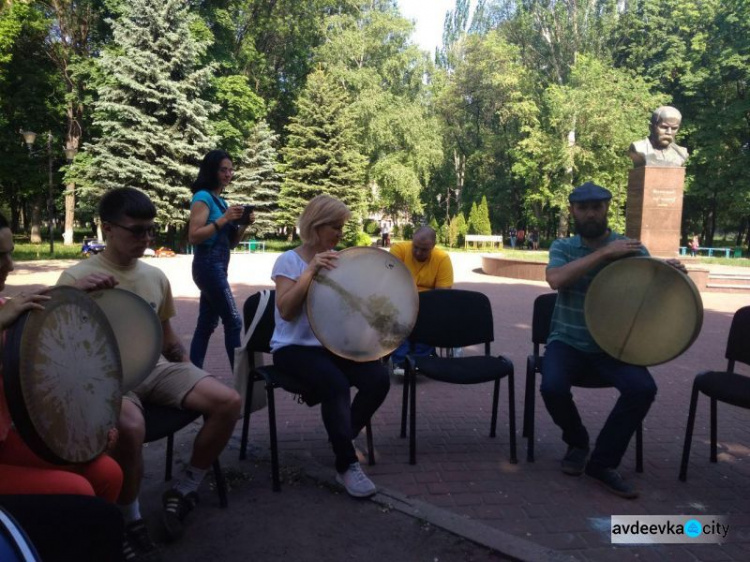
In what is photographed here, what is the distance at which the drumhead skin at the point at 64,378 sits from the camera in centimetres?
169

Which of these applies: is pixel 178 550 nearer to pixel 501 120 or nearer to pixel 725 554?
pixel 725 554

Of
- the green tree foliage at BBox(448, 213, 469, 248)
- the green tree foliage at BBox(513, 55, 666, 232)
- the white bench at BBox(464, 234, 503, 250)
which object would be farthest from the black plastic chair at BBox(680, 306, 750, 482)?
the green tree foliage at BBox(448, 213, 469, 248)

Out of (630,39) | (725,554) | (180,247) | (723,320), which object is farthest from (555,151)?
(725,554)

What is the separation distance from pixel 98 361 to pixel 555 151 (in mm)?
32366

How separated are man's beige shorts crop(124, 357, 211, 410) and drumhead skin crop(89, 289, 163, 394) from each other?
153 mm

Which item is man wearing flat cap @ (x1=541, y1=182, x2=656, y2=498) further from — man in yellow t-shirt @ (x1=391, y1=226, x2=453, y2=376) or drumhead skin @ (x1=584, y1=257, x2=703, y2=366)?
man in yellow t-shirt @ (x1=391, y1=226, x2=453, y2=376)

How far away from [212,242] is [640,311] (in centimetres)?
312

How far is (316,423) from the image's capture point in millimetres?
4379

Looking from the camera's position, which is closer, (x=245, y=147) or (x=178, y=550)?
(x=178, y=550)

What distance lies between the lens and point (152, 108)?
82.3 feet

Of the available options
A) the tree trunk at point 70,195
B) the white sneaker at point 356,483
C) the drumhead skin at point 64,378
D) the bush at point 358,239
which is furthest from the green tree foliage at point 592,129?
the drumhead skin at point 64,378

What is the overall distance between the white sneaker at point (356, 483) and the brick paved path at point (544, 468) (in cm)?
24

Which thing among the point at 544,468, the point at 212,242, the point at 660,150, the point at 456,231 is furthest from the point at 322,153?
the point at 544,468

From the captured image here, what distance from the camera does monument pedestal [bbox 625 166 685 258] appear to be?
13.4 meters
